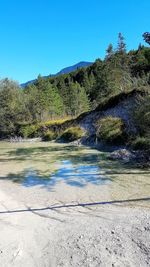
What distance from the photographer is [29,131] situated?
3841 centimetres

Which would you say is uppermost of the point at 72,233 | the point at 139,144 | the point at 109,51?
the point at 109,51

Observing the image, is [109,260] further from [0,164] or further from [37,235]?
[0,164]

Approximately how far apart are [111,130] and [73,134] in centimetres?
580

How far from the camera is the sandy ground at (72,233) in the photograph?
16.2 ft

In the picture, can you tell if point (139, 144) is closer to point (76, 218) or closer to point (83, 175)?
point (83, 175)

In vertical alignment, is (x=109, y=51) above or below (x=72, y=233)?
above

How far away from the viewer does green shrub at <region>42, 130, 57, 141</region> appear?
31.7 metres

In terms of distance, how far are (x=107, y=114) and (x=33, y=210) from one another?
65.2ft

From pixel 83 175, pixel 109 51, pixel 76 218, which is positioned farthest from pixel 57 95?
pixel 76 218

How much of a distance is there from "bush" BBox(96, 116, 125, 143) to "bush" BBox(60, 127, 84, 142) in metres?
2.17

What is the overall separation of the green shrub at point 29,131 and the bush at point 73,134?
26.8 ft

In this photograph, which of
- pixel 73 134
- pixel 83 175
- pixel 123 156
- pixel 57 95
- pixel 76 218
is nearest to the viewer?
pixel 76 218

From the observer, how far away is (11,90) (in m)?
43.4

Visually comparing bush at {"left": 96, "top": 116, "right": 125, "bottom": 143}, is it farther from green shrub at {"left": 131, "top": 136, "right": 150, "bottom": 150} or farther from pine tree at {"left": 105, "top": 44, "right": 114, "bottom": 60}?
pine tree at {"left": 105, "top": 44, "right": 114, "bottom": 60}
